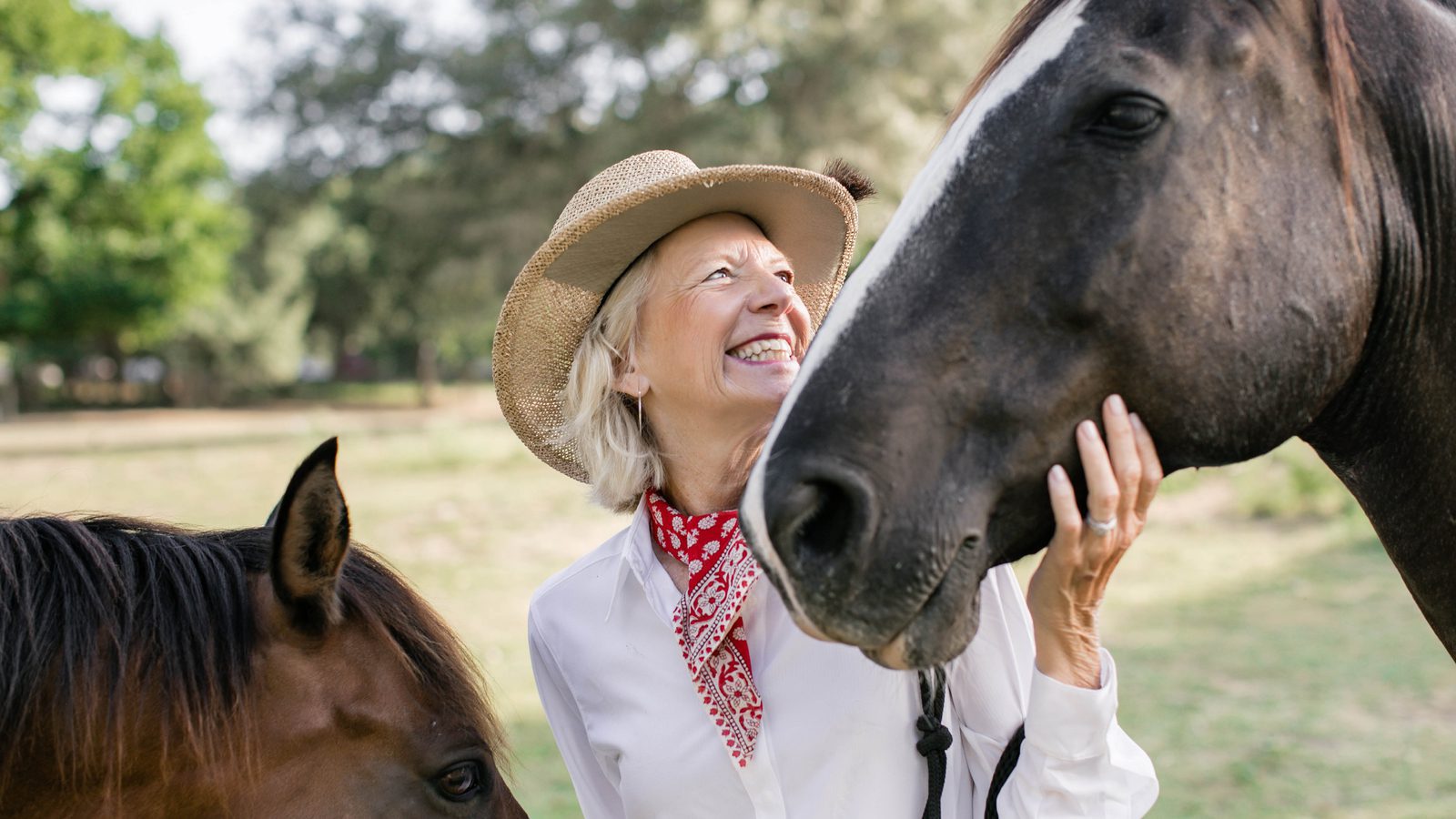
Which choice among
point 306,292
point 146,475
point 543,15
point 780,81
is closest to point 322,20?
point 543,15

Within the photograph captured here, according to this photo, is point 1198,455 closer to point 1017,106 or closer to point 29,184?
point 1017,106

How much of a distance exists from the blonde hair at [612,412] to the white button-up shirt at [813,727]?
10.1 inches

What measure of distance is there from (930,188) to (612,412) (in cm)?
121

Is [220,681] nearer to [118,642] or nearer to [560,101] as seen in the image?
[118,642]

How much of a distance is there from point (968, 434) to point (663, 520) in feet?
3.32

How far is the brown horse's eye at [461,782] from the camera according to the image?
1.63m

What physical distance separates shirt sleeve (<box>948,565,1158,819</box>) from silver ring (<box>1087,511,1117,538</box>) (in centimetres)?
29

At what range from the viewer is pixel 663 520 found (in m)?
2.16

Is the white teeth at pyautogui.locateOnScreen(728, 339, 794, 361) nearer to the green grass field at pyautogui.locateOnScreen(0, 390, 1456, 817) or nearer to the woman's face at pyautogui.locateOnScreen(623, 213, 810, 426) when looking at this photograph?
the woman's face at pyautogui.locateOnScreen(623, 213, 810, 426)

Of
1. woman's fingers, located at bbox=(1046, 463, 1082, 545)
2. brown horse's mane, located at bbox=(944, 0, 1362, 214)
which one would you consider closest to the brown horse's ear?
woman's fingers, located at bbox=(1046, 463, 1082, 545)

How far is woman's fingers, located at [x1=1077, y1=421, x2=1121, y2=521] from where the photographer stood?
1.27m

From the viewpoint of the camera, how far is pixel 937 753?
69.8 inches

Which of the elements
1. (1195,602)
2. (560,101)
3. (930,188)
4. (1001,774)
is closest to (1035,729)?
(1001,774)

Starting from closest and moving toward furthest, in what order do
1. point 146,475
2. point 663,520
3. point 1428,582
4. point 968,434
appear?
point 968,434 < point 1428,582 < point 663,520 < point 146,475
